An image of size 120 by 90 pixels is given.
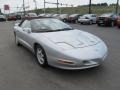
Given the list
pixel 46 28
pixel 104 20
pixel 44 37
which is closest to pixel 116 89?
pixel 44 37

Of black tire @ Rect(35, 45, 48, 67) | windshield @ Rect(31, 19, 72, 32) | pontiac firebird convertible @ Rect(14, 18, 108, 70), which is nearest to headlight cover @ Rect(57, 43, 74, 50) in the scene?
pontiac firebird convertible @ Rect(14, 18, 108, 70)

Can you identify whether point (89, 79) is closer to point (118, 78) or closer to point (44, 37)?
point (118, 78)

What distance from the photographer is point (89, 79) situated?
4055mm

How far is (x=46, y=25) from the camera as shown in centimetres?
573

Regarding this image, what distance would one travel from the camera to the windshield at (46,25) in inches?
217

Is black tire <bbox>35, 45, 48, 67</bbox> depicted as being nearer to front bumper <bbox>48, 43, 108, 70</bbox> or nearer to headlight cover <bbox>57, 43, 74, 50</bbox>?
front bumper <bbox>48, 43, 108, 70</bbox>

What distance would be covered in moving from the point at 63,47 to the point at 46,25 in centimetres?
173

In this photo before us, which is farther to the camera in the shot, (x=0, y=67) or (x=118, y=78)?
(x=0, y=67)

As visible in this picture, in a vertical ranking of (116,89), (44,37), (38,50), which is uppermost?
(44,37)

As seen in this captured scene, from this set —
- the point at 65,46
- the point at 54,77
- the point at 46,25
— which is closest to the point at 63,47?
the point at 65,46

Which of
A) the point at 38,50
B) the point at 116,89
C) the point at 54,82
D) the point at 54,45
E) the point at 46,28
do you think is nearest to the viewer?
the point at 116,89

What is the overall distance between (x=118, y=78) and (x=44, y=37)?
2.16 metres

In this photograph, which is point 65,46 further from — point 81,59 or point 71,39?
point 81,59

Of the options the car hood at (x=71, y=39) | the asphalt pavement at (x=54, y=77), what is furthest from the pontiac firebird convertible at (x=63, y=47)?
the asphalt pavement at (x=54, y=77)
